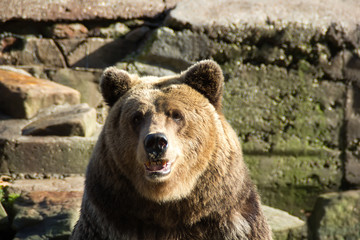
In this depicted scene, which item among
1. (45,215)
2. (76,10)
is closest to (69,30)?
(76,10)

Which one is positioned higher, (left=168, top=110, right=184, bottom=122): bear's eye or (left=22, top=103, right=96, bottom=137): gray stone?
(left=168, top=110, right=184, bottom=122): bear's eye

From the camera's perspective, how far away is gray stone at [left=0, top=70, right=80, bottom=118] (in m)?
6.18

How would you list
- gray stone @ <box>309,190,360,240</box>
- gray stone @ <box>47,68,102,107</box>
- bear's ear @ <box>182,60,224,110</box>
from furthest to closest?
gray stone @ <box>47,68,102,107</box>
gray stone @ <box>309,190,360,240</box>
bear's ear @ <box>182,60,224,110</box>

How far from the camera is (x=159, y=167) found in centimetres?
345

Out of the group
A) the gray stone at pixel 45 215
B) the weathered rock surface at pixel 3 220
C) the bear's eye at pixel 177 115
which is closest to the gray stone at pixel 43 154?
the gray stone at pixel 45 215

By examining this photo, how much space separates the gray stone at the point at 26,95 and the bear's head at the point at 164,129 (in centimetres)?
255

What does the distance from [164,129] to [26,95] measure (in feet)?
10.5

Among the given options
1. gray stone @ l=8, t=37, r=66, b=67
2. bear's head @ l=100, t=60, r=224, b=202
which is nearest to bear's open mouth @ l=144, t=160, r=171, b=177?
bear's head @ l=100, t=60, r=224, b=202

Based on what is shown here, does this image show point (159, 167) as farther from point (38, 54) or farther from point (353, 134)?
point (353, 134)

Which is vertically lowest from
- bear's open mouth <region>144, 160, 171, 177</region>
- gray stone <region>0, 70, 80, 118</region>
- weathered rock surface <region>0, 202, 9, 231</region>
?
weathered rock surface <region>0, 202, 9, 231</region>

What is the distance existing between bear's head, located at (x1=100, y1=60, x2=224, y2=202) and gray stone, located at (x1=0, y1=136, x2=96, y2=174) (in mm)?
2166

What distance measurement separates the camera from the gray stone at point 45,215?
481cm

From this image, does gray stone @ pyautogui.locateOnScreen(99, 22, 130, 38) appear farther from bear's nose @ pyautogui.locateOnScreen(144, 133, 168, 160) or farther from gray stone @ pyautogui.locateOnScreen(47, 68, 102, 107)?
bear's nose @ pyautogui.locateOnScreen(144, 133, 168, 160)

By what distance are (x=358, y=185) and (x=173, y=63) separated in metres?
3.13
